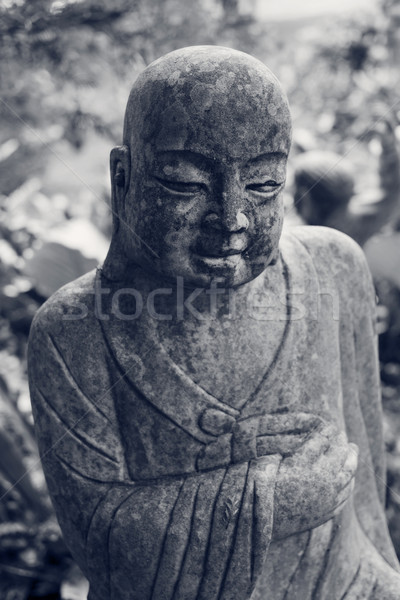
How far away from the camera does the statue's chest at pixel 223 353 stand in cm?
169

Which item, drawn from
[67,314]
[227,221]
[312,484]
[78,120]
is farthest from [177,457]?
[78,120]

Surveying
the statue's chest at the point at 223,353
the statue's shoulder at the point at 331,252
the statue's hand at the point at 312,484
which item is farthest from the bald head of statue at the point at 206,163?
the statue's hand at the point at 312,484

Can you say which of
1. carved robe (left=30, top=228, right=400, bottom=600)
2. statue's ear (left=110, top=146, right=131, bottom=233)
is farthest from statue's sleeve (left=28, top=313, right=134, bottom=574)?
statue's ear (left=110, top=146, right=131, bottom=233)

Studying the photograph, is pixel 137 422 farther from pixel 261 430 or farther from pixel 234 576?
pixel 234 576

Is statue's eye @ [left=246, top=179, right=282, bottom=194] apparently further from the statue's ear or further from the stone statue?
the statue's ear

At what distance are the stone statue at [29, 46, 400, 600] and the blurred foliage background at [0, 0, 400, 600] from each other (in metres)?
1.38

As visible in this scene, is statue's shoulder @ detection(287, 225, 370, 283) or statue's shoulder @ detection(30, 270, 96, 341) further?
statue's shoulder @ detection(287, 225, 370, 283)

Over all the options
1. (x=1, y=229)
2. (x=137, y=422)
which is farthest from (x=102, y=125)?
(x=137, y=422)

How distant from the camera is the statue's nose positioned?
1494 mm

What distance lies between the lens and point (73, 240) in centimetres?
386

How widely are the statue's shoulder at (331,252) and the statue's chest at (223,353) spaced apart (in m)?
0.27

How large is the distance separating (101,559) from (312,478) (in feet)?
1.71

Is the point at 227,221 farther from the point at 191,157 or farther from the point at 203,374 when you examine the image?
the point at 203,374

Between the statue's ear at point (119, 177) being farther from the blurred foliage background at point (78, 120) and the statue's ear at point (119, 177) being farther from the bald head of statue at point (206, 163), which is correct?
the blurred foliage background at point (78, 120)
